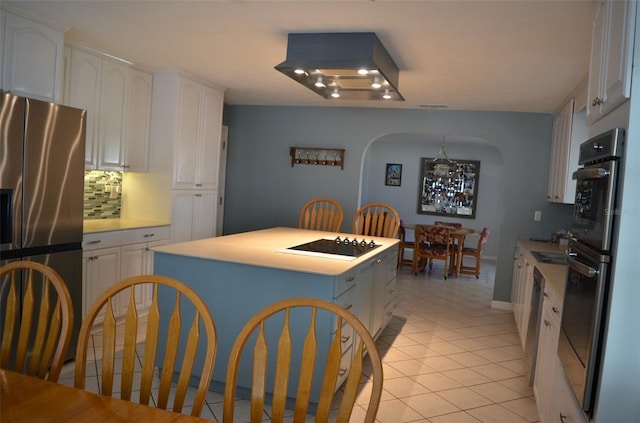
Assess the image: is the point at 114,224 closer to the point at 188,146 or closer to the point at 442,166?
the point at 188,146

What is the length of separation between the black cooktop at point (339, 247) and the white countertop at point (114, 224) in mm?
1601

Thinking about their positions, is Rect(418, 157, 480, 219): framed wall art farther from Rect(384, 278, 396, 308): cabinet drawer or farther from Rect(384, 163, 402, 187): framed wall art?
Rect(384, 278, 396, 308): cabinet drawer

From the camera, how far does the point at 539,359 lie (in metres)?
3.00

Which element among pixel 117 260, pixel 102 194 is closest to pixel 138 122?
pixel 102 194

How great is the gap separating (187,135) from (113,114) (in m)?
0.79

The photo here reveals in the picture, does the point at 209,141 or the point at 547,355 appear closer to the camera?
the point at 547,355

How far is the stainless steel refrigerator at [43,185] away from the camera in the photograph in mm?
2756

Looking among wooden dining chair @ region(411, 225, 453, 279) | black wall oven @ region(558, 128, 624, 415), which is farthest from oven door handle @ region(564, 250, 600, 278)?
wooden dining chair @ region(411, 225, 453, 279)

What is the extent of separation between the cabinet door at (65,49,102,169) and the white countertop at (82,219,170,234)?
1.64 feet

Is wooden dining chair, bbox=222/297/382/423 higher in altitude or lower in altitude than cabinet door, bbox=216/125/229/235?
lower

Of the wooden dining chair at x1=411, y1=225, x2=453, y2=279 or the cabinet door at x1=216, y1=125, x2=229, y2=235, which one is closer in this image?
the cabinet door at x1=216, y1=125, x2=229, y2=235

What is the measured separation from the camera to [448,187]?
9438mm

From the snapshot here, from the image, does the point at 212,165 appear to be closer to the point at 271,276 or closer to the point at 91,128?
the point at 91,128

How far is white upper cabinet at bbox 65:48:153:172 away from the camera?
3.89 meters
